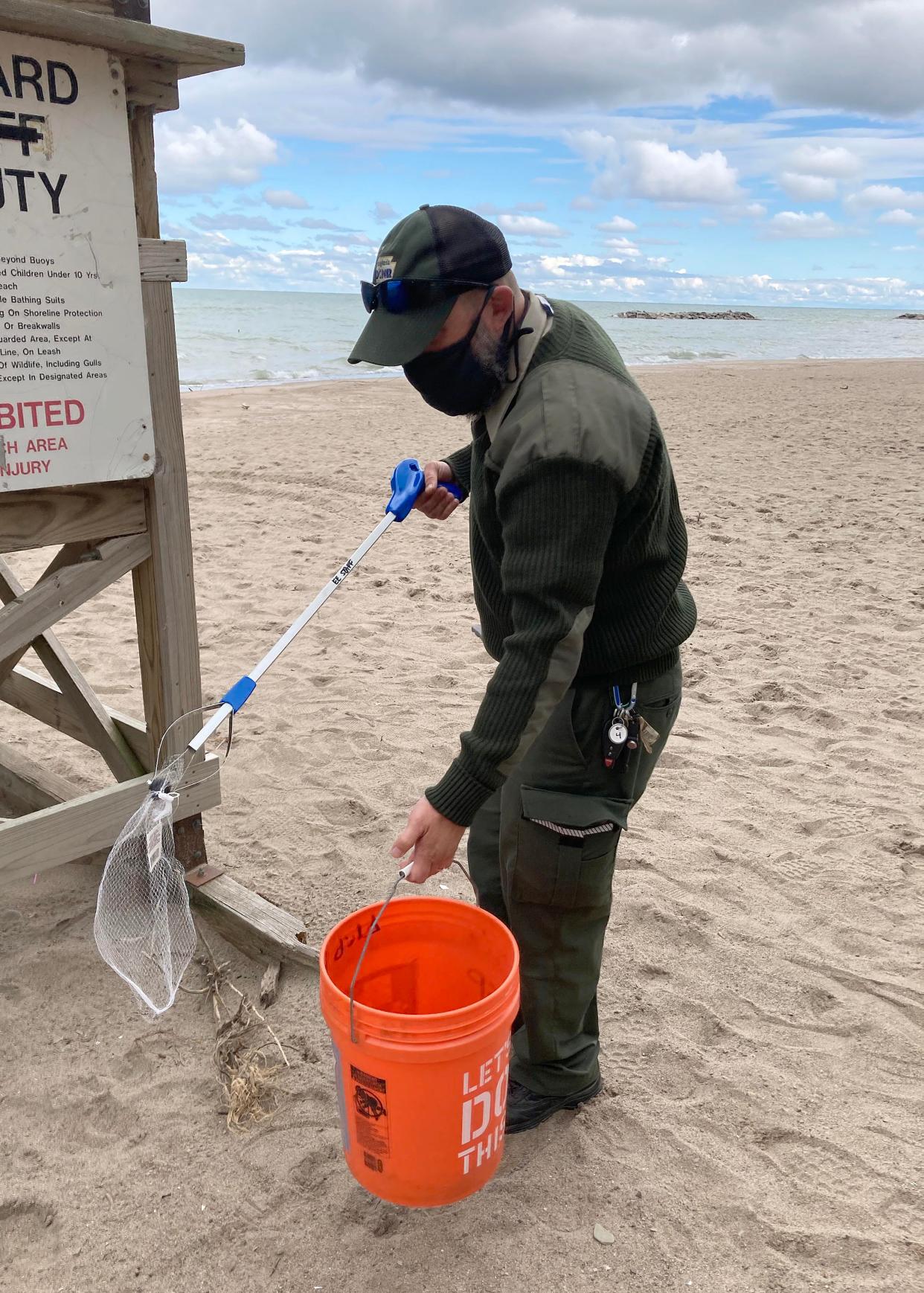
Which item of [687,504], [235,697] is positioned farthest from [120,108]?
[687,504]

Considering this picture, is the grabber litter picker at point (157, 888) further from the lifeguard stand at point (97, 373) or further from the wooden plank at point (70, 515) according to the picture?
the wooden plank at point (70, 515)

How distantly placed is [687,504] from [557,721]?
7.40 meters

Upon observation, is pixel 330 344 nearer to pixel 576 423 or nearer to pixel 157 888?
pixel 157 888

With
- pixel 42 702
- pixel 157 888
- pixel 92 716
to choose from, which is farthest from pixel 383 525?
pixel 42 702

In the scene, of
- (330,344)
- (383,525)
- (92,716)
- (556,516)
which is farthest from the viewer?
(330,344)

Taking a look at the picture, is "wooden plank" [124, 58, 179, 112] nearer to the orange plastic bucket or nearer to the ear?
the ear

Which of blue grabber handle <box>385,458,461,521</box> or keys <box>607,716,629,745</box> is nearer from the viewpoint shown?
keys <box>607,716,629,745</box>

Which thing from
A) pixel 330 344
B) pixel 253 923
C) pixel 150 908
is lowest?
pixel 330 344

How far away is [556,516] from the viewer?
6.02 feet

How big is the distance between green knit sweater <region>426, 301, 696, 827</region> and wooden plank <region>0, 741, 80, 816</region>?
228 cm

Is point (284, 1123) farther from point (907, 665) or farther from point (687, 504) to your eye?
point (687, 504)

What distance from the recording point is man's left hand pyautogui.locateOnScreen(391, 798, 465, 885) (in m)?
1.95

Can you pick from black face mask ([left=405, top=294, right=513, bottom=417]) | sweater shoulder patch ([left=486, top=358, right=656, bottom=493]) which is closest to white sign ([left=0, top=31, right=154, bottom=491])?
black face mask ([left=405, top=294, right=513, bottom=417])

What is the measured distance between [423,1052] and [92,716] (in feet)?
6.52
